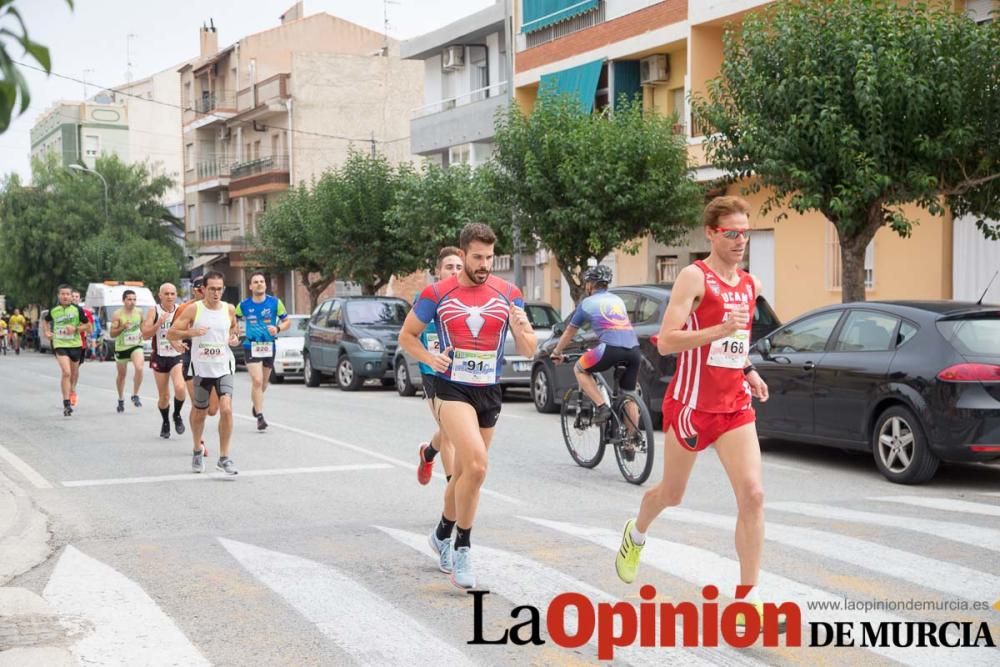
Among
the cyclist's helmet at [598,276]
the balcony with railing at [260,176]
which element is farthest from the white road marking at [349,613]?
the balcony with railing at [260,176]

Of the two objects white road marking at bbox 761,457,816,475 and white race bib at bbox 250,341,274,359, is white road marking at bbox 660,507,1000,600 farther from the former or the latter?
white race bib at bbox 250,341,274,359

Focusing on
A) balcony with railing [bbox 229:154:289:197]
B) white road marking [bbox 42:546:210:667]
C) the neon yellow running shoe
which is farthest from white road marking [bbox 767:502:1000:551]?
balcony with railing [bbox 229:154:289:197]

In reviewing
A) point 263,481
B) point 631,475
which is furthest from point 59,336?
point 631,475

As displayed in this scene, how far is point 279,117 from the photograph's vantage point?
56.2 metres

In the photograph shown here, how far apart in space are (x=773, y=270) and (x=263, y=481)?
16.2 metres

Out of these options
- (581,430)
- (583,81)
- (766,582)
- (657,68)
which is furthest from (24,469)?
(583,81)

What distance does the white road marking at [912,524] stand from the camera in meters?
7.66

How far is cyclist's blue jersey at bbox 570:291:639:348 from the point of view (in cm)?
1124

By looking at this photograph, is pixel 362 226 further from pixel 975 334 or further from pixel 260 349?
pixel 975 334

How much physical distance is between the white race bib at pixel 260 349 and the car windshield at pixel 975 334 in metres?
8.09

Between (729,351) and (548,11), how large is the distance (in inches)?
1072

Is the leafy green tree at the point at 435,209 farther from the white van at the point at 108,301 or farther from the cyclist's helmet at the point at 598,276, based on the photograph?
the white van at the point at 108,301

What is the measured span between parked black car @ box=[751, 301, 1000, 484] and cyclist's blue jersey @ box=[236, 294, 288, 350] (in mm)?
6114

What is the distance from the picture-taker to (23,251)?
60.4 meters
